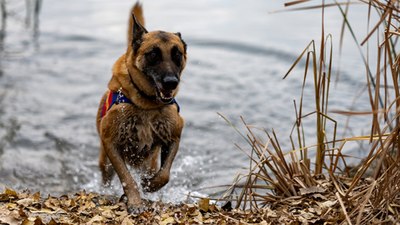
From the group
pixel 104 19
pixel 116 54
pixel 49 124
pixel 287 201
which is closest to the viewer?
pixel 287 201

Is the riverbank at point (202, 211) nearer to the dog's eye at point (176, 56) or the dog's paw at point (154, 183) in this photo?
the dog's paw at point (154, 183)

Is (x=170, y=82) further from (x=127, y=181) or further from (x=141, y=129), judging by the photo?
(x=127, y=181)

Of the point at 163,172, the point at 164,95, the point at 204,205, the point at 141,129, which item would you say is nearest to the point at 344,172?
the point at 204,205

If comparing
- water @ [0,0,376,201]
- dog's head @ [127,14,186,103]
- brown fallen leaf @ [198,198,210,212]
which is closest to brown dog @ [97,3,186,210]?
dog's head @ [127,14,186,103]

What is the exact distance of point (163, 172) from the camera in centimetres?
555

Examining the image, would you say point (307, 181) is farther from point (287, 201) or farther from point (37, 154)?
point (37, 154)

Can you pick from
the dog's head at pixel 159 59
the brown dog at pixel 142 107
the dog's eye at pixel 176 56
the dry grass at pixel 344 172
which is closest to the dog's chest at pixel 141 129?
the brown dog at pixel 142 107

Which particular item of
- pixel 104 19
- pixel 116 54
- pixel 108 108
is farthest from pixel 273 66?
pixel 108 108

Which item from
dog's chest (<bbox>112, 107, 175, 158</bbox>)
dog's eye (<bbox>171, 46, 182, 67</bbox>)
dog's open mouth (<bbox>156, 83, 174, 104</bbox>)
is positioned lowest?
dog's chest (<bbox>112, 107, 175, 158</bbox>)

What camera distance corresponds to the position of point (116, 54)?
12289 millimetres

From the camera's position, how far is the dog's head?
523 cm

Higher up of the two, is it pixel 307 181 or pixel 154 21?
pixel 307 181

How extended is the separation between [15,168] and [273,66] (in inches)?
201

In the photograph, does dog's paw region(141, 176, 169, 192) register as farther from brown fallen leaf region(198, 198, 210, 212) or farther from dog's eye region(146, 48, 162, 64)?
dog's eye region(146, 48, 162, 64)
